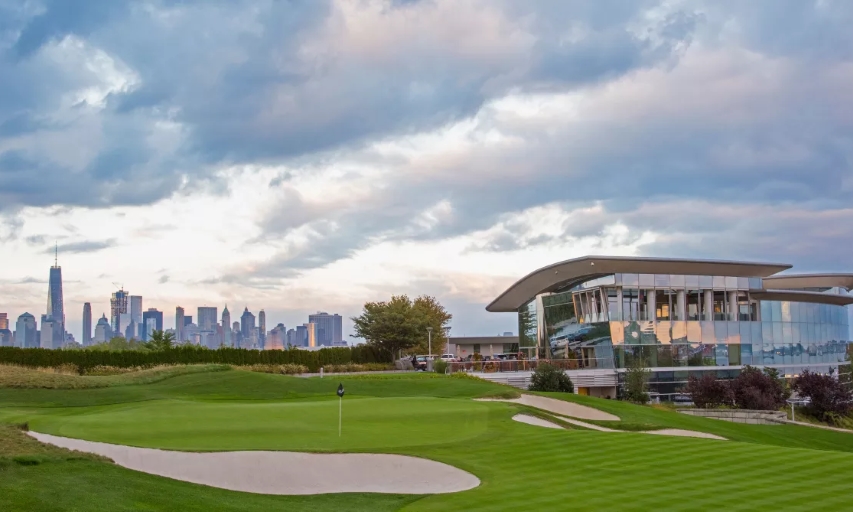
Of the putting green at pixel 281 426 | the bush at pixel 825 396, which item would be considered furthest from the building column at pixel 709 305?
the putting green at pixel 281 426

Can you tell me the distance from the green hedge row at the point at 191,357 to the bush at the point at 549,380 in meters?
24.5

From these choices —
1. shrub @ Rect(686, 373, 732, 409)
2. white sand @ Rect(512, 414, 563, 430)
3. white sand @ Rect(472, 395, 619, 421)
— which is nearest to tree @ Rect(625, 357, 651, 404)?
shrub @ Rect(686, 373, 732, 409)

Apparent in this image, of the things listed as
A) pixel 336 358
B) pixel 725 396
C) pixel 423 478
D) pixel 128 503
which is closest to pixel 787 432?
pixel 725 396

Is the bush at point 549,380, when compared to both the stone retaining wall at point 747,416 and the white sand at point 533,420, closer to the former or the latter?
the stone retaining wall at point 747,416

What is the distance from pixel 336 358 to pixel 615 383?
24.0 meters

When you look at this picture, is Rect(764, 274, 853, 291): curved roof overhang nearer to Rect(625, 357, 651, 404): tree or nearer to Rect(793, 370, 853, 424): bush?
Rect(793, 370, 853, 424): bush

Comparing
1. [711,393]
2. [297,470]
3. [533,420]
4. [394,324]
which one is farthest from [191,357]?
[297,470]

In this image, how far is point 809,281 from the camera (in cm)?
6731

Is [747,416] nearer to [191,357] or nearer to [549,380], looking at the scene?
[549,380]

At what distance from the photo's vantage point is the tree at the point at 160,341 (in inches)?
2194

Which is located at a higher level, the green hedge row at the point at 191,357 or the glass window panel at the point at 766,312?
the glass window panel at the point at 766,312

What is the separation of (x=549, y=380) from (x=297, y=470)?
89.8 ft

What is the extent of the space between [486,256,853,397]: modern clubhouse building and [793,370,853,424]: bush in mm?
7194

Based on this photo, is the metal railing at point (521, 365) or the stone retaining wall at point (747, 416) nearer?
the stone retaining wall at point (747, 416)
